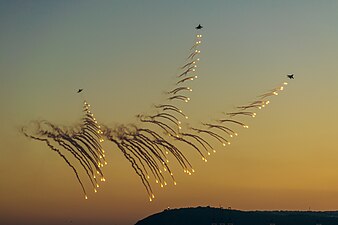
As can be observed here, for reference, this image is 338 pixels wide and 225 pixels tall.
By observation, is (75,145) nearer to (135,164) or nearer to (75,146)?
(75,146)

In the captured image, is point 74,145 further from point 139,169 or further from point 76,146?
point 139,169

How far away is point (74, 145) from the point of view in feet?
534

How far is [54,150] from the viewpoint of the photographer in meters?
164

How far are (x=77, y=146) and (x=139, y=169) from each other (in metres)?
20.2

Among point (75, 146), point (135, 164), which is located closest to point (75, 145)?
point (75, 146)

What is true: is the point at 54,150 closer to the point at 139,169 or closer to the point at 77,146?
the point at 77,146

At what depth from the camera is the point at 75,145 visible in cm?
16275

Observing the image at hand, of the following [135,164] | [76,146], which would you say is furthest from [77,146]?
[135,164]

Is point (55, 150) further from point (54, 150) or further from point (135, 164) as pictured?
point (135, 164)

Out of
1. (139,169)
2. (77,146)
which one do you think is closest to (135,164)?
(139,169)

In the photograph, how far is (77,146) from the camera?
534ft

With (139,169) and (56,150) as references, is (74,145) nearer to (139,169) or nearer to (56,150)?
(56,150)

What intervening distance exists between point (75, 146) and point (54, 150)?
20.9ft

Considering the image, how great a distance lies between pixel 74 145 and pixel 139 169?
20902 millimetres
